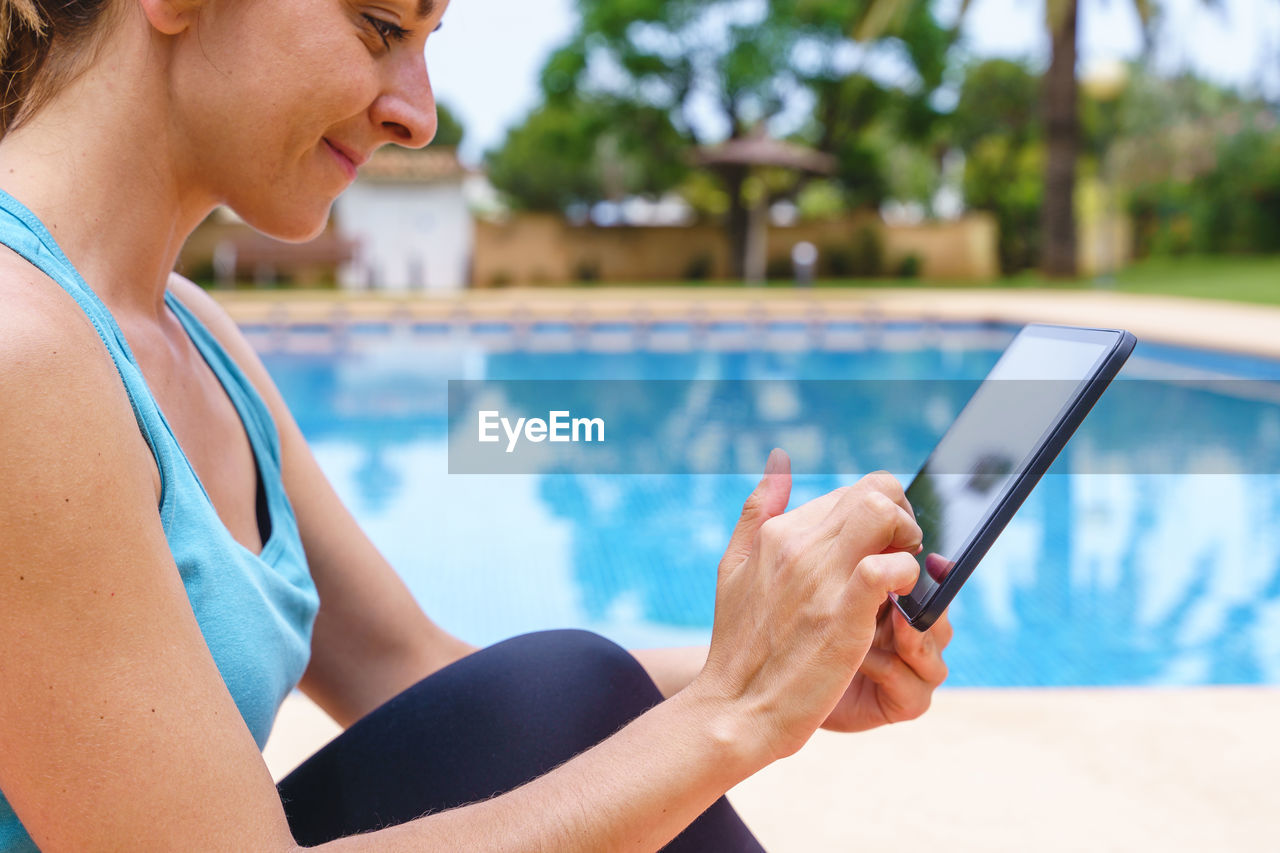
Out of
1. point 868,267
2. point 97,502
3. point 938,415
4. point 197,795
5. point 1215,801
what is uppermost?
point 97,502

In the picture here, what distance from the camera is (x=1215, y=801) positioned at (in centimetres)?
205

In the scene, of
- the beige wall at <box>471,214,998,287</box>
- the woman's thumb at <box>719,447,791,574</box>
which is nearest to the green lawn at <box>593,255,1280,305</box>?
the beige wall at <box>471,214,998,287</box>

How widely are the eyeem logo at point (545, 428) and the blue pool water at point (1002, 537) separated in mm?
369

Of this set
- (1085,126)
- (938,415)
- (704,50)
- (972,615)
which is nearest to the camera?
(972,615)

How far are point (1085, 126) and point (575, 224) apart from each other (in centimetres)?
1154

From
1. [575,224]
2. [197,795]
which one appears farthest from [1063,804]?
[575,224]

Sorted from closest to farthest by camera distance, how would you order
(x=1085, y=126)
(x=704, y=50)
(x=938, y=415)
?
(x=938, y=415)
(x=704, y=50)
(x=1085, y=126)

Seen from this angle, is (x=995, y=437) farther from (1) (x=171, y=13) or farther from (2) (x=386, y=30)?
(1) (x=171, y=13)

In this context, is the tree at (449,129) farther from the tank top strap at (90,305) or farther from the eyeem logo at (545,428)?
the tank top strap at (90,305)

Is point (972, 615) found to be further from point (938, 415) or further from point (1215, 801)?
point (938, 415)

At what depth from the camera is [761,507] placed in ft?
2.90

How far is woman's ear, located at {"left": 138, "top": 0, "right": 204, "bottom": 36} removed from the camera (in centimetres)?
84

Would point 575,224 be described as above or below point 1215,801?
below

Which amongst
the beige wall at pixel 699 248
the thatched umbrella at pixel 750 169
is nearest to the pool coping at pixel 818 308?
the thatched umbrella at pixel 750 169
